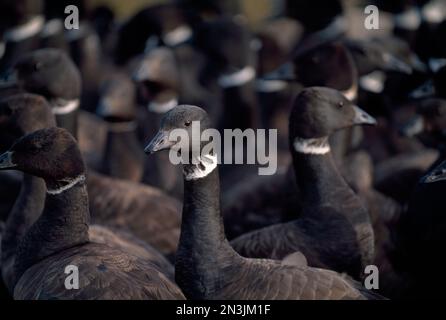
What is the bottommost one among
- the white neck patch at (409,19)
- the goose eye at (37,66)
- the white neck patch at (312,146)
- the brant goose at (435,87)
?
the white neck patch at (312,146)

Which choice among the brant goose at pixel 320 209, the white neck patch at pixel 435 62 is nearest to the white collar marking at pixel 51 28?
the white neck patch at pixel 435 62

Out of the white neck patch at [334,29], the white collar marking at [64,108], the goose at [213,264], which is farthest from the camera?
the white neck patch at [334,29]

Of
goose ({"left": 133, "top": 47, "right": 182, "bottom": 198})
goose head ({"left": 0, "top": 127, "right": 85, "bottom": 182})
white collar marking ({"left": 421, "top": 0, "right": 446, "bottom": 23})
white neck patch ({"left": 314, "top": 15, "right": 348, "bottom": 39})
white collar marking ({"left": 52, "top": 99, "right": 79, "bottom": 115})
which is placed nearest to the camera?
goose head ({"left": 0, "top": 127, "right": 85, "bottom": 182})

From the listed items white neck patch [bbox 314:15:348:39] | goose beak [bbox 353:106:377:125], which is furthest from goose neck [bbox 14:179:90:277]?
white neck patch [bbox 314:15:348:39]

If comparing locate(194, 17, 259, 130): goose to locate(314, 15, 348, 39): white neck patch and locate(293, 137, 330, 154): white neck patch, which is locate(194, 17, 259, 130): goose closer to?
locate(314, 15, 348, 39): white neck patch

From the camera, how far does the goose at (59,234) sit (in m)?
5.32

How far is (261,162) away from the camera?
8.95 m

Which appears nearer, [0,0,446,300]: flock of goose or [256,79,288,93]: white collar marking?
[0,0,446,300]: flock of goose

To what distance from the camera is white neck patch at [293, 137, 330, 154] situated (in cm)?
656

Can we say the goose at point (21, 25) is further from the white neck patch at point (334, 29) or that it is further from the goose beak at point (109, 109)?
the white neck patch at point (334, 29)

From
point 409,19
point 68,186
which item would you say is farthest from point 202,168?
point 409,19

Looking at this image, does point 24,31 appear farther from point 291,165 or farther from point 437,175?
point 437,175

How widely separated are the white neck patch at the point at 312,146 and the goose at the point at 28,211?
1253 mm
